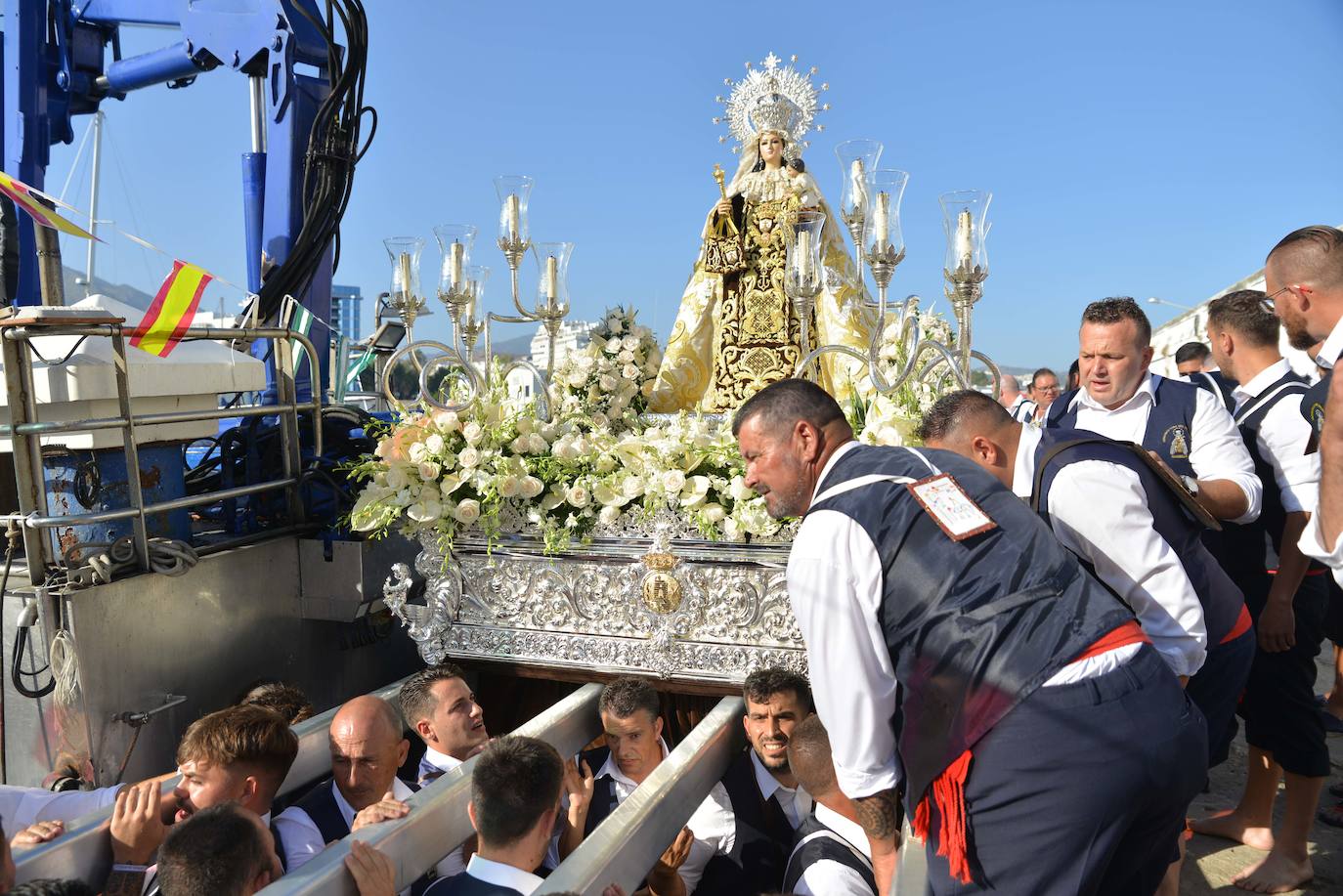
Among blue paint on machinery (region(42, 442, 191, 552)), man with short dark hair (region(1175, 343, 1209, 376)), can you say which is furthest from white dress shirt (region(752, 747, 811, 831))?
man with short dark hair (region(1175, 343, 1209, 376))

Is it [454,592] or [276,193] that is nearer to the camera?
[454,592]

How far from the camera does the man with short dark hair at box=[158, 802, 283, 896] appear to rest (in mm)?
2016

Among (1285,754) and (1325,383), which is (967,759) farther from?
(1285,754)

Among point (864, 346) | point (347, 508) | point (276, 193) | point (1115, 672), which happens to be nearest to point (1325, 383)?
point (1115, 672)

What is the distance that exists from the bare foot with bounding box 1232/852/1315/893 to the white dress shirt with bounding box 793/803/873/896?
1.62m

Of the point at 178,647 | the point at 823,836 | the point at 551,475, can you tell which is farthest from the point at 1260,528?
the point at 178,647

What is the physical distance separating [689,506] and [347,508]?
191 centimetres

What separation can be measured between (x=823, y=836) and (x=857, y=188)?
230cm

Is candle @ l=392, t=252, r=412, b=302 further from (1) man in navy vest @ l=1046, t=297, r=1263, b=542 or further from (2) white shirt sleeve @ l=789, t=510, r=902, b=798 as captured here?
(1) man in navy vest @ l=1046, t=297, r=1263, b=542

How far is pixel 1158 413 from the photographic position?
3244mm

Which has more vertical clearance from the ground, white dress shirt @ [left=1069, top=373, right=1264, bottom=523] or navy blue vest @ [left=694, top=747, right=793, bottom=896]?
white dress shirt @ [left=1069, top=373, right=1264, bottom=523]

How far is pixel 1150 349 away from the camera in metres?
3.19

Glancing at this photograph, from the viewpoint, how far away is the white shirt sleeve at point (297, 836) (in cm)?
272

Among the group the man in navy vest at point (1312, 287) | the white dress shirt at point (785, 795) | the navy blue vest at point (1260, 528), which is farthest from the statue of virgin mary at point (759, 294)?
the man in navy vest at point (1312, 287)
